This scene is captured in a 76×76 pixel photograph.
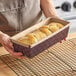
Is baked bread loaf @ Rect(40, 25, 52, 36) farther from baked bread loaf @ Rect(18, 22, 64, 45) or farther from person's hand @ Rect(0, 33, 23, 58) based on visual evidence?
person's hand @ Rect(0, 33, 23, 58)

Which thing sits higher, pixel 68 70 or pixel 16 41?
pixel 16 41

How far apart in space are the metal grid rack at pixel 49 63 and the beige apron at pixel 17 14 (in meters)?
0.20

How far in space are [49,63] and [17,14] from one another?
0.35m

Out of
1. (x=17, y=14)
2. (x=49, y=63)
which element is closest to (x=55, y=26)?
(x=49, y=63)

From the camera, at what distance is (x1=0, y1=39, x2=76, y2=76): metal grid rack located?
0.97 m

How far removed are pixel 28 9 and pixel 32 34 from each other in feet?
0.97

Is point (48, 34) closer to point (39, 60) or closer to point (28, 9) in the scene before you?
point (39, 60)

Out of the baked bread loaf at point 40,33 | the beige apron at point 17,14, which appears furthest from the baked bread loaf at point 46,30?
the beige apron at point 17,14

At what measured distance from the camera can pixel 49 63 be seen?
1028 millimetres

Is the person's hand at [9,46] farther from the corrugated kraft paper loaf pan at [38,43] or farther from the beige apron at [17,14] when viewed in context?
the beige apron at [17,14]

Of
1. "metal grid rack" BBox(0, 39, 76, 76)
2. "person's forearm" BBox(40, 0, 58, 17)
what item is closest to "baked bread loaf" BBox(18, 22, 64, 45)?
"metal grid rack" BBox(0, 39, 76, 76)

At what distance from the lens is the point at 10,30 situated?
125 cm

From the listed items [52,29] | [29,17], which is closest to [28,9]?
[29,17]

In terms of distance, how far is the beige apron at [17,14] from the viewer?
1.23 metres
